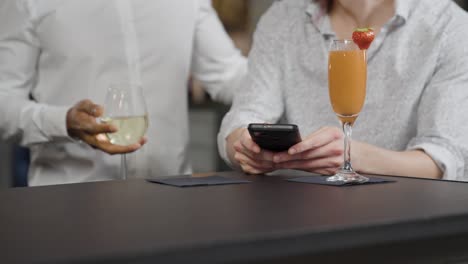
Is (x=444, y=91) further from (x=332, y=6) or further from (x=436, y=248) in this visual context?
(x=436, y=248)

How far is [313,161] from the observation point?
1474 mm

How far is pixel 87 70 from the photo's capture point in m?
2.10

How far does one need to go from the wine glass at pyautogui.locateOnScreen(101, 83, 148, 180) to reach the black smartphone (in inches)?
14.8

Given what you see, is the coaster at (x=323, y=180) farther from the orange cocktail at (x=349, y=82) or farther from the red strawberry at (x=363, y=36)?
the red strawberry at (x=363, y=36)

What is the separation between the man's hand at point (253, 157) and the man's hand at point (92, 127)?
31 cm

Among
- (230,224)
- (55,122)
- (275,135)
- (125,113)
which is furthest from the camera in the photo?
(55,122)

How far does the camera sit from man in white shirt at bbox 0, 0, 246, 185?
81.8 inches

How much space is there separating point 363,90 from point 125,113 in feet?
2.02

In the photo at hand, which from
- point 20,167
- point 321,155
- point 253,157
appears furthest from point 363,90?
point 20,167

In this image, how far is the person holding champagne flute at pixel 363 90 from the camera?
1.47 metres

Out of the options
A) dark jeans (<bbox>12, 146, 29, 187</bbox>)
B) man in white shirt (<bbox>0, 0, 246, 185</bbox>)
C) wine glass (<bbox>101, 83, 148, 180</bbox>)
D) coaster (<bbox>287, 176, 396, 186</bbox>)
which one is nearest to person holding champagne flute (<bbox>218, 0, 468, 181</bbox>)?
coaster (<bbox>287, 176, 396, 186</bbox>)

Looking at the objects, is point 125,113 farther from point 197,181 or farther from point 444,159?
point 444,159

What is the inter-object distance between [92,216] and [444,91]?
3.43 ft

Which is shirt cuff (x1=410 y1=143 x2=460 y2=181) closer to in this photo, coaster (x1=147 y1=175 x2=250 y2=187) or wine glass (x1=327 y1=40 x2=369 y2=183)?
wine glass (x1=327 y1=40 x2=369 y2=183)
